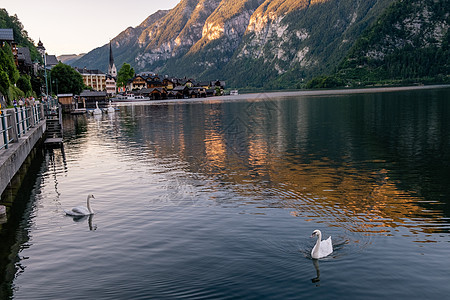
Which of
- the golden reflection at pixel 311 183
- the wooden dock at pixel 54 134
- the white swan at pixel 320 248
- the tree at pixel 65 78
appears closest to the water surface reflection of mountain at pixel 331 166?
the golden reflection at pixel 311 183

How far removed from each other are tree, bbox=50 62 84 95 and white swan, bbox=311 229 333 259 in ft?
523

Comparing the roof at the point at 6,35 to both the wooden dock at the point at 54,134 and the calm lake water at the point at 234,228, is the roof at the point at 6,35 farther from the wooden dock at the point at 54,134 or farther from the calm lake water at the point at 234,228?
the calm lake water at the point at 234,228

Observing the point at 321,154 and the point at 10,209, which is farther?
the point at 321,154

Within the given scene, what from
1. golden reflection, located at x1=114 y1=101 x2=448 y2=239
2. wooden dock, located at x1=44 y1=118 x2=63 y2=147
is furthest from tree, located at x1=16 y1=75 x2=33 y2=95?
golden reflection, located at x1=114 y1=101 x2=448 y2=239

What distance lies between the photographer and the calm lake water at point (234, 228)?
1308cm

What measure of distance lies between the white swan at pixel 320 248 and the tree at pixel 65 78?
15948cm

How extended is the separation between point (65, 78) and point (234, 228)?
160m

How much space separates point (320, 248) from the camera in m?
14.8

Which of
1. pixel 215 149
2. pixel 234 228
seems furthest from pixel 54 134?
pixel 234 228

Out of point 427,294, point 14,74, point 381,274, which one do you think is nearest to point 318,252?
point 381,274

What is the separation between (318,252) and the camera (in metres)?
14.6

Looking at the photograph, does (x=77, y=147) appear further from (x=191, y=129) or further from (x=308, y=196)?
(x=308, y=196)

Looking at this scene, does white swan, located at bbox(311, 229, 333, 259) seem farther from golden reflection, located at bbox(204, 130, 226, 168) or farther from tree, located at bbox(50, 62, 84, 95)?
tree, located at bbox(50, 62, 84, 95)

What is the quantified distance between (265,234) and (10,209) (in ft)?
49.7
